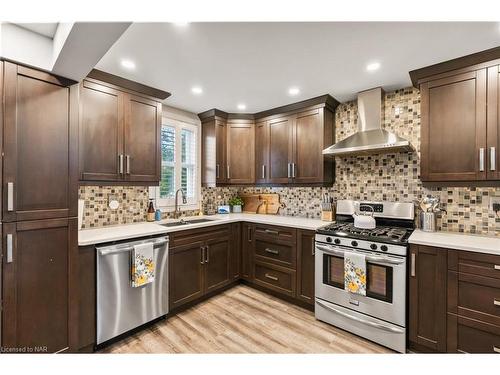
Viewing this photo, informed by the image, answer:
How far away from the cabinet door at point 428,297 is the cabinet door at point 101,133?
9.19 feet

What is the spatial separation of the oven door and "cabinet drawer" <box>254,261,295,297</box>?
387 millimetres

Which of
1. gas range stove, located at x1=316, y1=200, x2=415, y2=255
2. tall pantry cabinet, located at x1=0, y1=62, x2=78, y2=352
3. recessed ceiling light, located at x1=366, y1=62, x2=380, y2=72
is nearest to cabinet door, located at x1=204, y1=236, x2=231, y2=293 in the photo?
gas range stove, located at x1=316, y1=200, x2=415, y2=255

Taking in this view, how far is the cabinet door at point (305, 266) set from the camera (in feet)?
8.46

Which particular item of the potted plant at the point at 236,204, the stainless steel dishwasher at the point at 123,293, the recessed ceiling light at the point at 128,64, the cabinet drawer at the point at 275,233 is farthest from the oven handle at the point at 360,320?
the recessed ceiling light at the point at 128,64

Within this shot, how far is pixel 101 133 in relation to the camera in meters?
2.20

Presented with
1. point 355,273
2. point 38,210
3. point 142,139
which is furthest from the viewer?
point 142,139

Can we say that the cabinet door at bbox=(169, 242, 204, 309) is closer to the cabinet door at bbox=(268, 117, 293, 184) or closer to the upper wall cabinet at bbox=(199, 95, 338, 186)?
the upper wall cabinet at bbox=(199, 95, 338, 186)

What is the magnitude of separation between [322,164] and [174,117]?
210 cm

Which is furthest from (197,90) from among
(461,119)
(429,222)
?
(429,222)

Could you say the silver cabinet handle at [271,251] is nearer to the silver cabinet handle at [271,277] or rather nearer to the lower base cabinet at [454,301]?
the silver cabinet handle at [271,277]

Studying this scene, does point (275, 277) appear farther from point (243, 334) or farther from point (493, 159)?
point (493, 159)

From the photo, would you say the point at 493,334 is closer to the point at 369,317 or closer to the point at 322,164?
the point at 369,317

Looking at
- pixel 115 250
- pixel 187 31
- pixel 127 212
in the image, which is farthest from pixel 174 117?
pixel 115 250

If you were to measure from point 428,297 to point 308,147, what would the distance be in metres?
1.95
